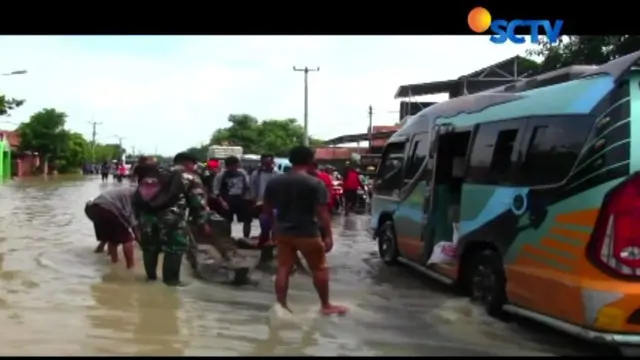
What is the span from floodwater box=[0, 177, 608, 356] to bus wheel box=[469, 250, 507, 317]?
120 millimetres

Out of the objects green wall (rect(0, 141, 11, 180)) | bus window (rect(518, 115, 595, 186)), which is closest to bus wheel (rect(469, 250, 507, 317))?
bus window (rect(518, 115, 595, 186))

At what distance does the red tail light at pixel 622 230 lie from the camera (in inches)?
189

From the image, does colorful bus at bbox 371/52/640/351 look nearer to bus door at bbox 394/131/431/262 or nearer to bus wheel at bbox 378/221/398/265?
bus door at bbox 394/131/431/262

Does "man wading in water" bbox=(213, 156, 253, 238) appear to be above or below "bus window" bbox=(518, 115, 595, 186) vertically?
below

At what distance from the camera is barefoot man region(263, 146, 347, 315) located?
6.57 m

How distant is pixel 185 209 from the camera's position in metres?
8.12

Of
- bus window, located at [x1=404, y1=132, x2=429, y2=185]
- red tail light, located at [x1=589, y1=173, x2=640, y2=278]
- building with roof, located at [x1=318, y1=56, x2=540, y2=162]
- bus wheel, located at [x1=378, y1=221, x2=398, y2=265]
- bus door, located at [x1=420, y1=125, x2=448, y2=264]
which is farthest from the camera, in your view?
building with roof, located at [x1=318, y1=56, x2=540, y2=162]

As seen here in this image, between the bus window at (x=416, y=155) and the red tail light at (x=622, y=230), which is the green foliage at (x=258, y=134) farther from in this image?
the red tail light at (x=622, y=230)

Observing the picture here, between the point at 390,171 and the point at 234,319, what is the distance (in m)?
4.01

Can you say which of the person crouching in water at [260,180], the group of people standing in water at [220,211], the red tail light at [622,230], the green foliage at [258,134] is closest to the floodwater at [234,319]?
the group of people standing in water at [220,211]
